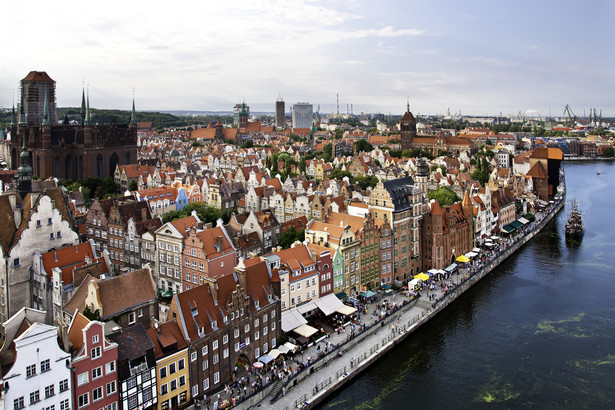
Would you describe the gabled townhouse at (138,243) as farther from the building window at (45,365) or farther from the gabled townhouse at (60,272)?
the building window at (45,365)

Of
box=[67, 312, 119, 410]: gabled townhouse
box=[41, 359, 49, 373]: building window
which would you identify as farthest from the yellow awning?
box=[41, 359, 49, 373]: building window

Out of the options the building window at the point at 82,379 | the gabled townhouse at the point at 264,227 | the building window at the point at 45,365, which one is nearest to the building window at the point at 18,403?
the building window at the point at 45,365

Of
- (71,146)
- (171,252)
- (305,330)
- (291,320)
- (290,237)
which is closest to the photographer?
(305,330)

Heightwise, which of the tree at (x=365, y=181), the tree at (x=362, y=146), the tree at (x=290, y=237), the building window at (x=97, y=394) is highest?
the tree at (x=362, y=146)

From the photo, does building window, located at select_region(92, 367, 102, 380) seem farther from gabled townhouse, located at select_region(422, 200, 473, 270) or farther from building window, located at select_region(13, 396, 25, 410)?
gabled townhouse, located at select_region(422, 200, 473, 270)

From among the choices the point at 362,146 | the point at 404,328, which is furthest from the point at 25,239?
the point at 362,146

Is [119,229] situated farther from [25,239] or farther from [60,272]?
[60,272]

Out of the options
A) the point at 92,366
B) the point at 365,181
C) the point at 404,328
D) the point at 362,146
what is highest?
the point at 362,146
